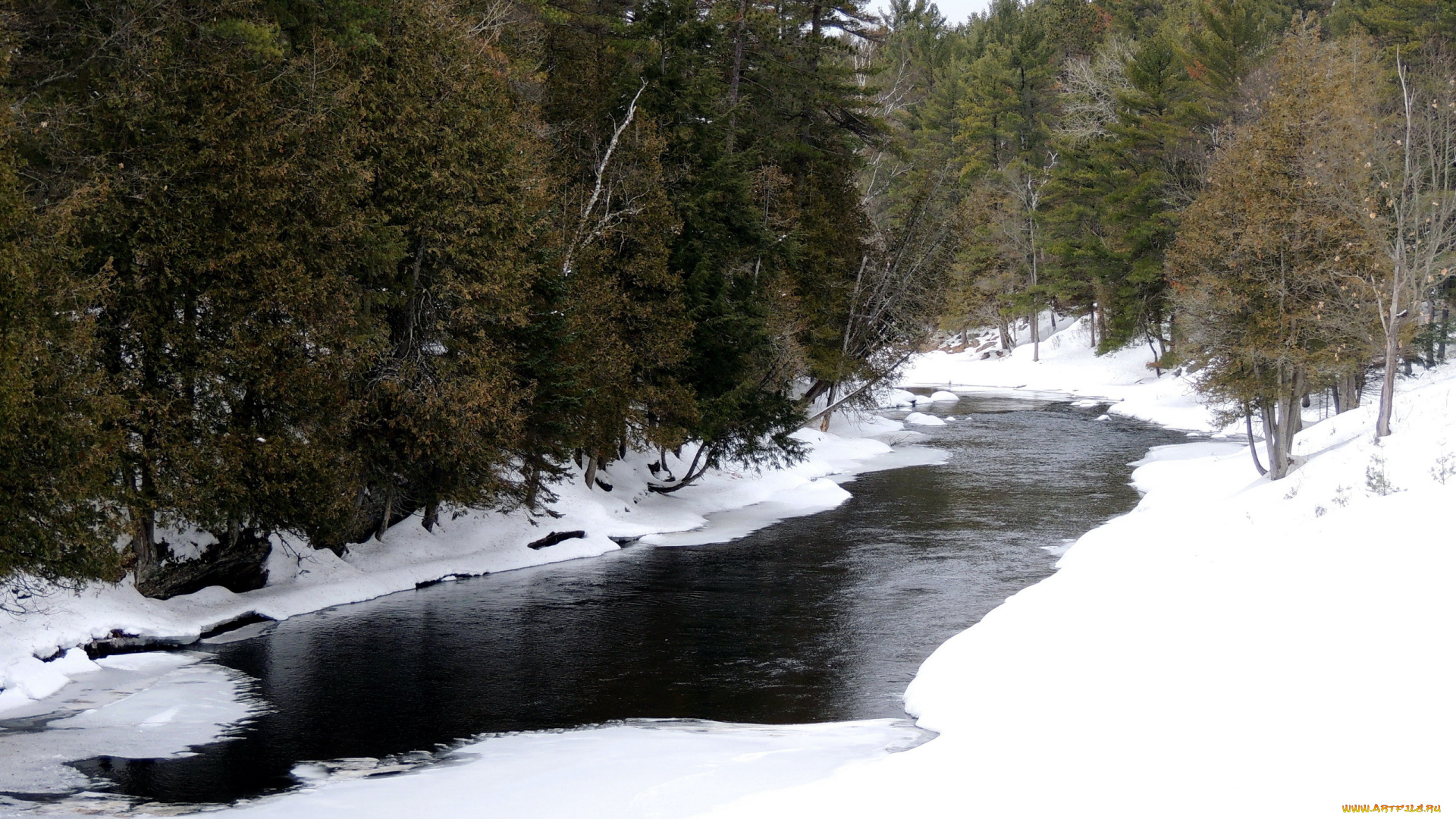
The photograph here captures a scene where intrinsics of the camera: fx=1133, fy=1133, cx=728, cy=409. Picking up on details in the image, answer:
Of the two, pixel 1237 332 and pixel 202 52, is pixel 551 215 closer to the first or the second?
pixel 202 52

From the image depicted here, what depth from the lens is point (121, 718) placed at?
1447 centimetres

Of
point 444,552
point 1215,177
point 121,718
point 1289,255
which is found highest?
point 1215,177

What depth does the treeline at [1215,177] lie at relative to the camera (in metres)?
25.8

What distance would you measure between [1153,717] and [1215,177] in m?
22.9

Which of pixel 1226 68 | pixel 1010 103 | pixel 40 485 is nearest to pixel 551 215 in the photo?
pixel 40 485

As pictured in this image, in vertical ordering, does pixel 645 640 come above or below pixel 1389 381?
below

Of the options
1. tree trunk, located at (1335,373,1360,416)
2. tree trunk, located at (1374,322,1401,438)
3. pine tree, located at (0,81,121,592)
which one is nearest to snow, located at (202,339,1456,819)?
pine tree, located at (0,81,121,592)

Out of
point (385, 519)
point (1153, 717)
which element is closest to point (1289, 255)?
point (1153, 717)

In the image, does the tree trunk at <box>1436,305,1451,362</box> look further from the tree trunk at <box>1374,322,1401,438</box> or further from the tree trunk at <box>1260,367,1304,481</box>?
the tree trunk at <box>1374,322,1401,438</box>

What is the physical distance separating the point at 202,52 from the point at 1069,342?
7285 cm

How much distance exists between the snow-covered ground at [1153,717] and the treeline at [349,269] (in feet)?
27.8

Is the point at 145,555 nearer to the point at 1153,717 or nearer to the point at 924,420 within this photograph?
the point at 1153,717

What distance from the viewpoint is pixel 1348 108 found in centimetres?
2544

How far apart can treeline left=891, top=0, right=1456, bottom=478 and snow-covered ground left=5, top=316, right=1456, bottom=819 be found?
404 inches
